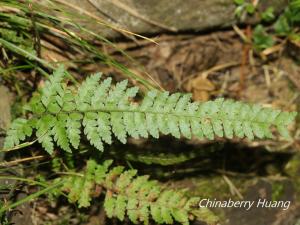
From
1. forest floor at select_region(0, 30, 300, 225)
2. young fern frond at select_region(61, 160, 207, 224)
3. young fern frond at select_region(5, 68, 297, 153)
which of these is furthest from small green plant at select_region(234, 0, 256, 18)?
Answer: young fern frond at select_region(61, 160, 207, 224)

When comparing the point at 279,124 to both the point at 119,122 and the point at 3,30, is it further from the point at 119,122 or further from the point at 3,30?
the point at 3,30

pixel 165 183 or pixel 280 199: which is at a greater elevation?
pixel 165 183

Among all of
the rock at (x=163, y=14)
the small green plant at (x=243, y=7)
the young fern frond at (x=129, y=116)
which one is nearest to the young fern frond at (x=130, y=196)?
the young fern frond at (x=129, y=116)

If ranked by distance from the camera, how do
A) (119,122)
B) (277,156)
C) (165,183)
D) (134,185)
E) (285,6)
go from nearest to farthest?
(119,122), (134,185), (165,183), (277,156), (285,6)

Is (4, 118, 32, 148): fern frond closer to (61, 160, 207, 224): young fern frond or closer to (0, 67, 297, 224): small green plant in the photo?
(0, 67, 297, 224): small green plant

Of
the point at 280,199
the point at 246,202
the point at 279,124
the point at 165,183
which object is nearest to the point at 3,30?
the point at 165,183

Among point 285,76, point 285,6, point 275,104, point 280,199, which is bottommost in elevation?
point 280,199
